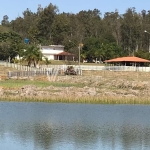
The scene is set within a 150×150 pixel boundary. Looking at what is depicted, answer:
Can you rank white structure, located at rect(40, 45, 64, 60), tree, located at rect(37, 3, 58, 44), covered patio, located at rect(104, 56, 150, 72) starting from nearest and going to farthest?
covered patio, located at rect(104, 56, 150, 72), white structure, located at rect(40, 45, 64, 60), tree, located at rect(37, 3, 58, 44)

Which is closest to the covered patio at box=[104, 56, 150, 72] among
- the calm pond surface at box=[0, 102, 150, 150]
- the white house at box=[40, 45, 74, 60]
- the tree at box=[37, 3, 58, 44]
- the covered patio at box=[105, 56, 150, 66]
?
the covered patio at box=[105, 56, 150, 66]

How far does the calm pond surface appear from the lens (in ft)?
88.6

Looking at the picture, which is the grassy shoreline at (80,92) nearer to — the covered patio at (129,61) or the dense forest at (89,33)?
the covered patio at (129,61)

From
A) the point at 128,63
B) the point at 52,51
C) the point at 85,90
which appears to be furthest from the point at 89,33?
the point at 85,90

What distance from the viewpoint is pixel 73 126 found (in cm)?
3369

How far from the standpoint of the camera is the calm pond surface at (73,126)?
88.6 ft

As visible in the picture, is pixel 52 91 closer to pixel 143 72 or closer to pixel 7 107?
pixel 7 107

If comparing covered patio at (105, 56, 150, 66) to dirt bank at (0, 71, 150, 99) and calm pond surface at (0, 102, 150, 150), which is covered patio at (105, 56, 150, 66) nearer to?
dirt bank at (0, 71, 150, 99)

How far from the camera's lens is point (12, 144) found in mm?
26359

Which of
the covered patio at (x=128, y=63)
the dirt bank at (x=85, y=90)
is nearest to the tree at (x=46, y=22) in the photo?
the covered patio at (x=128, y=63)

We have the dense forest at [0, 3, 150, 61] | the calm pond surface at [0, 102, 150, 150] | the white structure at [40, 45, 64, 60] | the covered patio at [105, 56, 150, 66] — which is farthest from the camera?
the white structure at [40, 45, 64, 60]

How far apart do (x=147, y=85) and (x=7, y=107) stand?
2379 cm

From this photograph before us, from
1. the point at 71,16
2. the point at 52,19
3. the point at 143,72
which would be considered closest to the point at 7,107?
the point at 143,72

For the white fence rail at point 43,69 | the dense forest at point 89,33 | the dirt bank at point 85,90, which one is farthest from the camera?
the dense forest at point 89,33
